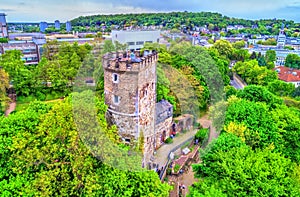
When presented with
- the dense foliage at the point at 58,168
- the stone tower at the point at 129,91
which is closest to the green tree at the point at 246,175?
the dense foliage at the point at 58,168

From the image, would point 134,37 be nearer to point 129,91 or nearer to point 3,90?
point 3,90

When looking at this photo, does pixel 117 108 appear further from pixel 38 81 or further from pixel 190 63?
pixel 38 81

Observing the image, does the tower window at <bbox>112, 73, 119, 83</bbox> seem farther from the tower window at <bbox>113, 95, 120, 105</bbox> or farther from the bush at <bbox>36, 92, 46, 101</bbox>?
the bush at <bbox>36, 92, 46, 101</bbox>

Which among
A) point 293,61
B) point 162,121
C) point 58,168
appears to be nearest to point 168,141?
point 162,121

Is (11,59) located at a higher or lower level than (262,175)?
higher

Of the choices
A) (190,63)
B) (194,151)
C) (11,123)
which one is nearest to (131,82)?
(11,123)

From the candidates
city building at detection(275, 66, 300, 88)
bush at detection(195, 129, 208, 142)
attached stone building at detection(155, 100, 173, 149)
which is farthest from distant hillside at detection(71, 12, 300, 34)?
bush at detection(195, 129, 208, 142)
